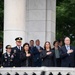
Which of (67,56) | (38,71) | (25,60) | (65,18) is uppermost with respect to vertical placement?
(65,18)

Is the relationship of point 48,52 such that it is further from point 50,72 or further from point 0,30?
point 0,30

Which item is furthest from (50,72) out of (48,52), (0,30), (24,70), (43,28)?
(0,30)

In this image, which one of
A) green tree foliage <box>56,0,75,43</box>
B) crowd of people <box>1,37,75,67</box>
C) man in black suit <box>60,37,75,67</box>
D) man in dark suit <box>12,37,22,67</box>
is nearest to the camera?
man in black suit <box>60,37,75,67</box>

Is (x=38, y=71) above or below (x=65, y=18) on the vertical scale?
below

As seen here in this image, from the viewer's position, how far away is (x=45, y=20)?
34.7 metres

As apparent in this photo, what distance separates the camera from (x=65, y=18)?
162ft

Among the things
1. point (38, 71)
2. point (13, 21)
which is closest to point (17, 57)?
point (38, 71)

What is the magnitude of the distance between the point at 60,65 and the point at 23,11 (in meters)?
5.30

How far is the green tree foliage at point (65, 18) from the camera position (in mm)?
48594

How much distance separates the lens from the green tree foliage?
159ft

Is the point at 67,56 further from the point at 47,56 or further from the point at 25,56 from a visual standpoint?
the point at 25,56

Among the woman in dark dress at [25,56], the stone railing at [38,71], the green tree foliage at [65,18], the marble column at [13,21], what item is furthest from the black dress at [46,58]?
the green tree foliage at [65,18]

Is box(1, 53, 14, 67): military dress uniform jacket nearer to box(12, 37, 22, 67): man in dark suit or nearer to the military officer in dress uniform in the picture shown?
the military officer in dress uniform

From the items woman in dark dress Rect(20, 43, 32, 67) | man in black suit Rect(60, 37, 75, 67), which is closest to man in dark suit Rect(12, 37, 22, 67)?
woman in dark dress Rect(20, 43, 32, 67)
